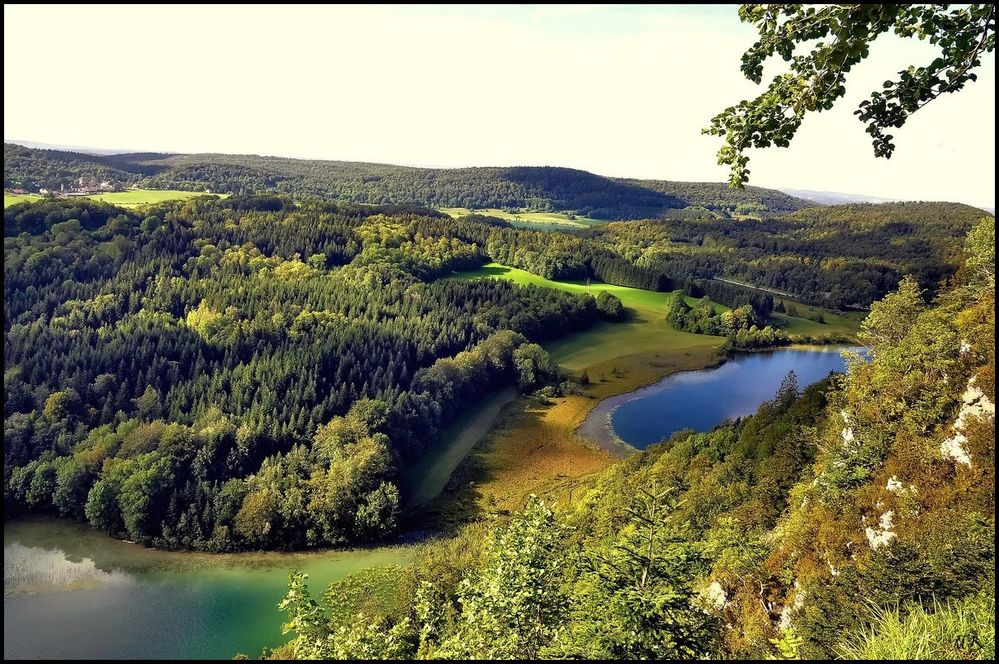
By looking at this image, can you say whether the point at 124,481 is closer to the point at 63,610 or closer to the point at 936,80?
the point at 63,610

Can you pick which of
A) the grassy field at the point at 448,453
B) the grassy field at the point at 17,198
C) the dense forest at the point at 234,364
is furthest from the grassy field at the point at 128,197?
the grassy field at the point at 448,453

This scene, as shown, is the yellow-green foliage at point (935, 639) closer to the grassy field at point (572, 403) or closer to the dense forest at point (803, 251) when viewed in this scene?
the grassy field at point (572, 403)

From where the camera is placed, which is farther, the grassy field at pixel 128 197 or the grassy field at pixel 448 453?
the grassy field at pixel 128 197

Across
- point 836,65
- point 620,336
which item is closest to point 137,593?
point 836,65

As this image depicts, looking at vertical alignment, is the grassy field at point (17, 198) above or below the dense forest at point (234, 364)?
above

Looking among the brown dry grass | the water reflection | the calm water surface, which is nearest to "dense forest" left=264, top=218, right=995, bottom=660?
the calm water surface

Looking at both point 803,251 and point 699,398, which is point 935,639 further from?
point 803,251

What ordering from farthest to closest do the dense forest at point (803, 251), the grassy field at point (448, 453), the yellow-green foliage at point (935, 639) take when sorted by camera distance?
the dense forest at point (803, 251)
the grassy field at point (448, 453)
the yellow-green foliage at point (935, 639)

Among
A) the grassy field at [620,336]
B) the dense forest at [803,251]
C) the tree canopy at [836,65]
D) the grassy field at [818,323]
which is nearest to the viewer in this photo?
the tree canopy at [836,65]
